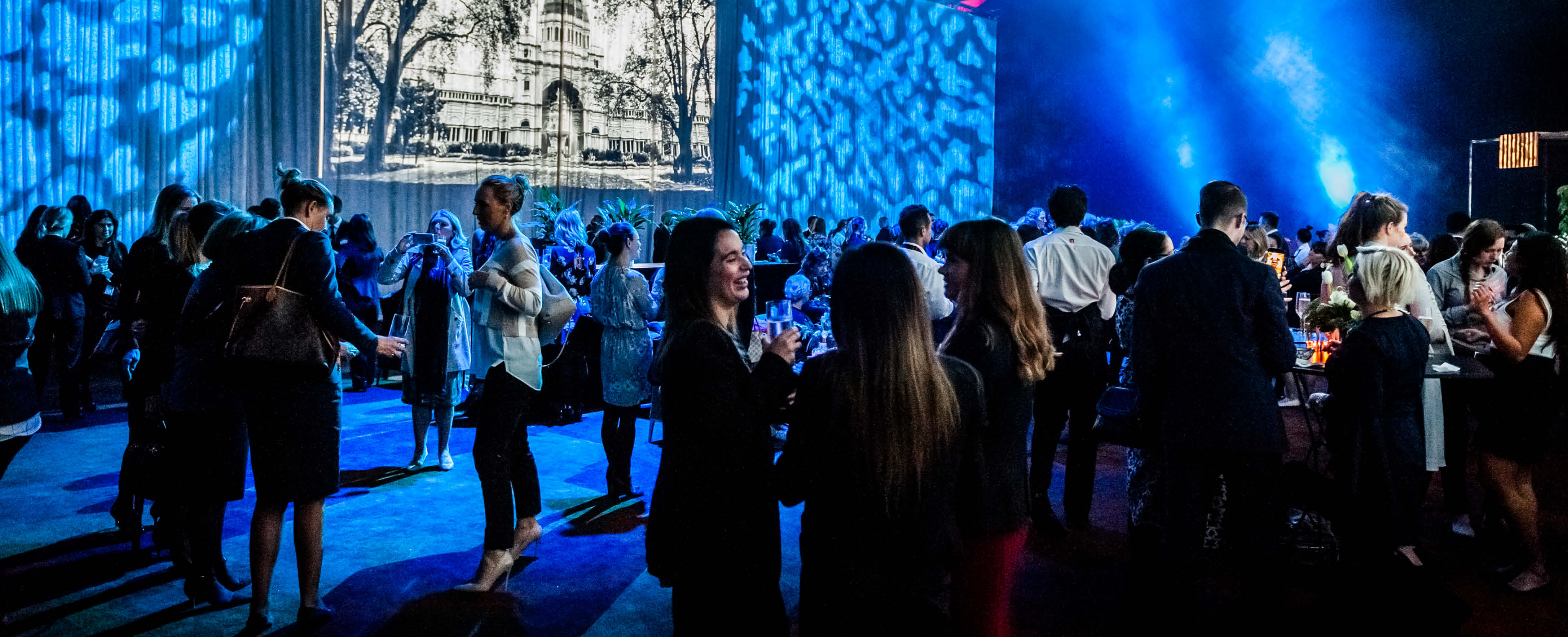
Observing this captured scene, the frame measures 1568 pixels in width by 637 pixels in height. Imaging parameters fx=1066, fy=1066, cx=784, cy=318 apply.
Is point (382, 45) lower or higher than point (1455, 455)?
higher

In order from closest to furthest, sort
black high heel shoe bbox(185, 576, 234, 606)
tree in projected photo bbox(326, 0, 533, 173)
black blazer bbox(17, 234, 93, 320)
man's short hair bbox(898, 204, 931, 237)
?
black high heel shoe bbox(185, 576, 234, 606) → man's short hair bbox(898, 204, 931, 237) → black blazer bbox(17, 234, 93, 320) → tree in projected photo bbox(326, 0, 533, 173)

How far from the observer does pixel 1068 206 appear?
190 inches

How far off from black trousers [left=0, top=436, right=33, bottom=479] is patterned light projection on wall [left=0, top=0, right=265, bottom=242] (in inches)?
295

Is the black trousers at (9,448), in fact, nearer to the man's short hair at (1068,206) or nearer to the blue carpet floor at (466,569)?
the blue carpet floor at (466,569)

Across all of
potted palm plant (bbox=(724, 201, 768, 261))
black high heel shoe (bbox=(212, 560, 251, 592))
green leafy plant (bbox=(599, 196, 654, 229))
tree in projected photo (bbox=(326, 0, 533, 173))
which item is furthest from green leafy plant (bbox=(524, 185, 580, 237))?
black high heel shoe (bbox=(212, 560, 251, 592))

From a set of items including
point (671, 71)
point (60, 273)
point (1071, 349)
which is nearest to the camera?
point (1071, 349)

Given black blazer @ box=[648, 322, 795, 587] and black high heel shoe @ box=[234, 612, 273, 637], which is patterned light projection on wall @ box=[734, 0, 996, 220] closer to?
black high heel shoe @ box=[234, 612, 273, 637]

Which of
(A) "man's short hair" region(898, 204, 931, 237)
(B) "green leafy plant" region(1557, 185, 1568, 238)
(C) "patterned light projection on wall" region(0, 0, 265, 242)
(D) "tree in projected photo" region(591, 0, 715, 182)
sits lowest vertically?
(A) "man's short hair" region(898, 204, 931, 237)

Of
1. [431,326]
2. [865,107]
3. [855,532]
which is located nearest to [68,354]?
[431,326]

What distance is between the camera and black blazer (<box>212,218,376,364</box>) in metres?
3.02

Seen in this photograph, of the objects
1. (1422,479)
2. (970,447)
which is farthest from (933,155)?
(970,447)

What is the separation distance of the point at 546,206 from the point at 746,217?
8.60 feet

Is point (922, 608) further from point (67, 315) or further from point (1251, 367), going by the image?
point (67, 315)

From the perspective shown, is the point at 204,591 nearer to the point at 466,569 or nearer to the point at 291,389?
the point at 466,569
